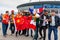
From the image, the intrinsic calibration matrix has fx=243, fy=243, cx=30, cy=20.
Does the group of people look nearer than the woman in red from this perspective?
Yes

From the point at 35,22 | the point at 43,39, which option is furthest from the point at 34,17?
the point at 43,39

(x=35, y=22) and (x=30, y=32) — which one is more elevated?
(x=35, y=22)

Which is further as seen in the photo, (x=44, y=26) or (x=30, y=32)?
(x=30, y=32)

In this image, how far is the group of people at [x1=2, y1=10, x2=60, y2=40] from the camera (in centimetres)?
1282

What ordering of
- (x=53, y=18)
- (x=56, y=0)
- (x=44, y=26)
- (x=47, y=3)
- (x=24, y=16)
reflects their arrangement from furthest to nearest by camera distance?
(x=56, y=0), (x=47, y=3), (x=24, y=16), (x=44, y=26), (x=53, y=18)

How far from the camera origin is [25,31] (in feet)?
59.5

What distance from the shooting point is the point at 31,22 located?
15461 mm

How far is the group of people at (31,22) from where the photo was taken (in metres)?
12.8

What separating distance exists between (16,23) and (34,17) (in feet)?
12.2

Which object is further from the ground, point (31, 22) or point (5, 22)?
point (31, 22)

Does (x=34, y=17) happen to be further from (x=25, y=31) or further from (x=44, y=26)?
Result: (x=25, y=31)

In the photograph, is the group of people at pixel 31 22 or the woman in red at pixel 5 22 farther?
the woman in red at pixel 5 22

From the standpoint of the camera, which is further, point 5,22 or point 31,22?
point 5,22

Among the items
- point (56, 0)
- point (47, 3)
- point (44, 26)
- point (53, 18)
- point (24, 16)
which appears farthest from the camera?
point (56, 0)
